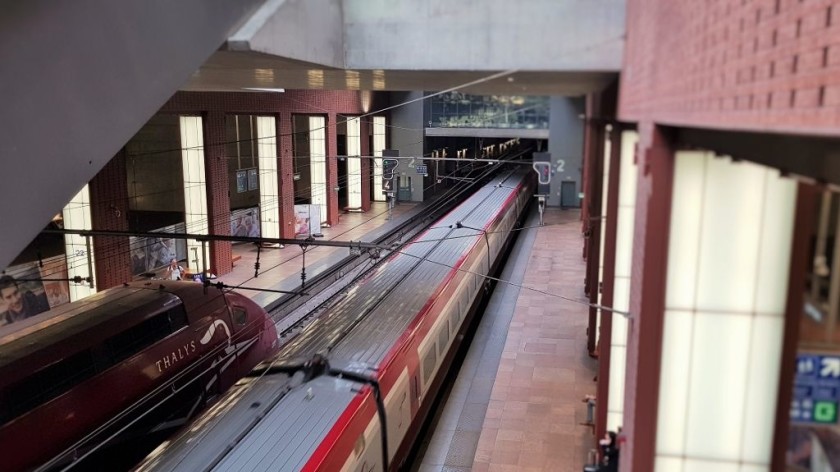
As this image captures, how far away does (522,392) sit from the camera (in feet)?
33.4

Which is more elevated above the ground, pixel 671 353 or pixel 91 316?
pixel 671 353

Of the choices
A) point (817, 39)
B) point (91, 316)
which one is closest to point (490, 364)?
point (91, 316)

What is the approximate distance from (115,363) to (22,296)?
22.9 ft

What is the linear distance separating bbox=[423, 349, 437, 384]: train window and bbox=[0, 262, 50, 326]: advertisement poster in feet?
26.1

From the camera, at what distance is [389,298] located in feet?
32.2

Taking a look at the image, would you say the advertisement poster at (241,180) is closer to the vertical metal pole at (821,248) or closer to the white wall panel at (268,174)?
the white wall panel at (268,174)

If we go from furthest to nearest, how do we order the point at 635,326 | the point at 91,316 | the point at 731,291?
the point at 91,316 → the point at 635,326 → the point at 731,291

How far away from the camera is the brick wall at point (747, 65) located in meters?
1.62

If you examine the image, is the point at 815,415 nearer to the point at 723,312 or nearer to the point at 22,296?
the point at 723,312

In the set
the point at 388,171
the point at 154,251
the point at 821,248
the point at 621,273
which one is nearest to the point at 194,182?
the point at 154,251

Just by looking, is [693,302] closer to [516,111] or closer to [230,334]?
[230,334]

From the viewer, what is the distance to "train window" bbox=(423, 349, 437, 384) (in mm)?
9273

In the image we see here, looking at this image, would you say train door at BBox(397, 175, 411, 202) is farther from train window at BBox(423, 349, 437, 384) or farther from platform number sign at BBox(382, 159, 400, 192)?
train window at BBox(423, 349, 437, 384)

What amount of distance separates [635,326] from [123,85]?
11.8ft
